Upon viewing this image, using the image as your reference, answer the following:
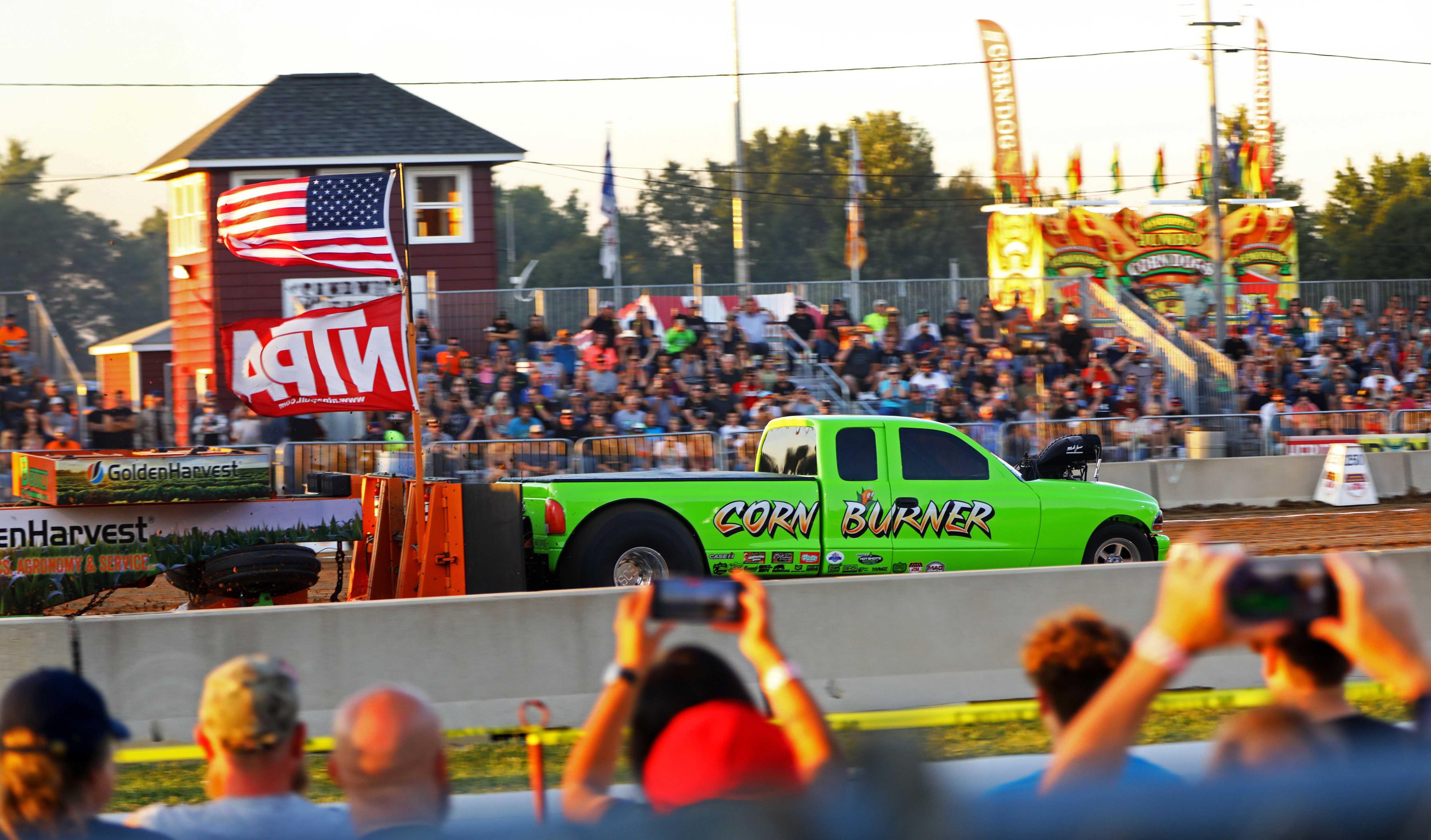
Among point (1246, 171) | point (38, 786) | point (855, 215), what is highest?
point (1246, 171)

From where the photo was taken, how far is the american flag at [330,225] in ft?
36.8

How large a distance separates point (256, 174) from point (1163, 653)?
2967 cm

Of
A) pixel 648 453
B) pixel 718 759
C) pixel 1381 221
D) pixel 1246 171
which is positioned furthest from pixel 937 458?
pixel 1381 221

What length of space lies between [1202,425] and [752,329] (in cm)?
752

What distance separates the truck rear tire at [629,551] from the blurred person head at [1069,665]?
7.74 m

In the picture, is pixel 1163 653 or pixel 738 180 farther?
pixel 738 180

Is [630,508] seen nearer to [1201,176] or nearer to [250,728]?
[250,728]

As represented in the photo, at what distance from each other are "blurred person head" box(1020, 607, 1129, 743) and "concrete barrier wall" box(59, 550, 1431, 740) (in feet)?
15.2

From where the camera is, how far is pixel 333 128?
30.7 metres

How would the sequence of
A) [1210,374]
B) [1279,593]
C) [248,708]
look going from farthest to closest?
[1210,374], [248,708], [1279,593]

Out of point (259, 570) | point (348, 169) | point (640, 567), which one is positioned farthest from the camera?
point (348, 169)

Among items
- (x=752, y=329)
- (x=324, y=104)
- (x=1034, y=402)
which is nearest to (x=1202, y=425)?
(x=1034, y=402)

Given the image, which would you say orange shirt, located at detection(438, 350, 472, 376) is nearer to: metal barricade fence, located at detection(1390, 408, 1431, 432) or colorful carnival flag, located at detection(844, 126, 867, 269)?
metal barricade fence, located at detection(1390, 408, 1431, 432)

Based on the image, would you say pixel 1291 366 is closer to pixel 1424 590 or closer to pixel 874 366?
pixel 874 366
